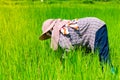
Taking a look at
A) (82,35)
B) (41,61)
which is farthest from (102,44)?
(41,61)

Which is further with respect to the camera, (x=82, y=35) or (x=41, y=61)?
(x=82, y=35)

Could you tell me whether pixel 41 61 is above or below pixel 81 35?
below

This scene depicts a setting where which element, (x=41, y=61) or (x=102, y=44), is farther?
(x=102, y=44)

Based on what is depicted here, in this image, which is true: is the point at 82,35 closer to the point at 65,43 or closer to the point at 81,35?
the point at 81,35

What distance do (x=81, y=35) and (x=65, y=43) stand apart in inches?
5.8

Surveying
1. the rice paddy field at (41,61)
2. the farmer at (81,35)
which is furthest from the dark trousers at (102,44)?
the rice paddy field at (41,61)

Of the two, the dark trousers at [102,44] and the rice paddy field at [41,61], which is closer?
the rice paddy field at [41,61]

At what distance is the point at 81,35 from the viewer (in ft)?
9.78

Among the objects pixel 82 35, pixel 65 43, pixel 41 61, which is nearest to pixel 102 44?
pixel 82 35

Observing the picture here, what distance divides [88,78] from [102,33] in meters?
0.87

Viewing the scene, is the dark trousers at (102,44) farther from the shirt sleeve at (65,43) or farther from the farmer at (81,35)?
the shirt sleeve at (65,43)

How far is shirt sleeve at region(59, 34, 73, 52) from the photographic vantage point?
2.89 metres

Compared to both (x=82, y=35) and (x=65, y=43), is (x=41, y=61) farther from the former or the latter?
(x=82, y=35)

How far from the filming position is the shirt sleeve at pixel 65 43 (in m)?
2.89
